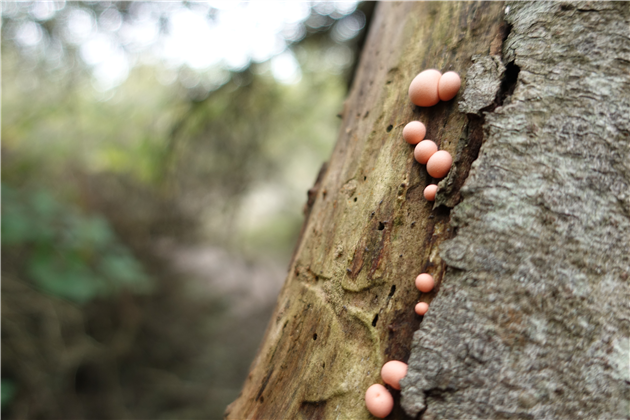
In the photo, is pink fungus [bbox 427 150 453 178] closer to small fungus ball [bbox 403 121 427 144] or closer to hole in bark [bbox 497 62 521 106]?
small fungus ball [bbox 403 121 427 144]

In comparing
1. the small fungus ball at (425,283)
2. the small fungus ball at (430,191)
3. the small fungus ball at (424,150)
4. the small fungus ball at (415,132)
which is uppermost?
the small fungus ball at (415,132)

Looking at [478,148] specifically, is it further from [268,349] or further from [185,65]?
[185,65]

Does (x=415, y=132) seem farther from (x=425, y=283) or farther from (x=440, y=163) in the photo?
(x=425, y=283)

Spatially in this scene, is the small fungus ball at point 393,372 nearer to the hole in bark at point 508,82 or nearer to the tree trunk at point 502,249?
the tree trunk at point 502,249

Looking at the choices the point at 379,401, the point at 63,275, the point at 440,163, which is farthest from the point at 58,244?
the point at 440,163

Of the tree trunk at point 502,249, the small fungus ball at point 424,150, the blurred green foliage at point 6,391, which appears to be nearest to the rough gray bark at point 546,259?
the tree trunk at point 502,249

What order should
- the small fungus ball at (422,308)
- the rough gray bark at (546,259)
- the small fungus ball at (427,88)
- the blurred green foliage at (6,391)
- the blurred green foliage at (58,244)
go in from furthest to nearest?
the blurred green foliage at (58,244), the blurred green foliage at (6,391), the small fungus ball at (427,88), the small fungus ball at (422,308), the rough gray bark at (546,259)

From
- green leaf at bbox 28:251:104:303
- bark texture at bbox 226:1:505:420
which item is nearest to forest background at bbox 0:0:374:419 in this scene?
green leaf at bbox 28:251:104:303
